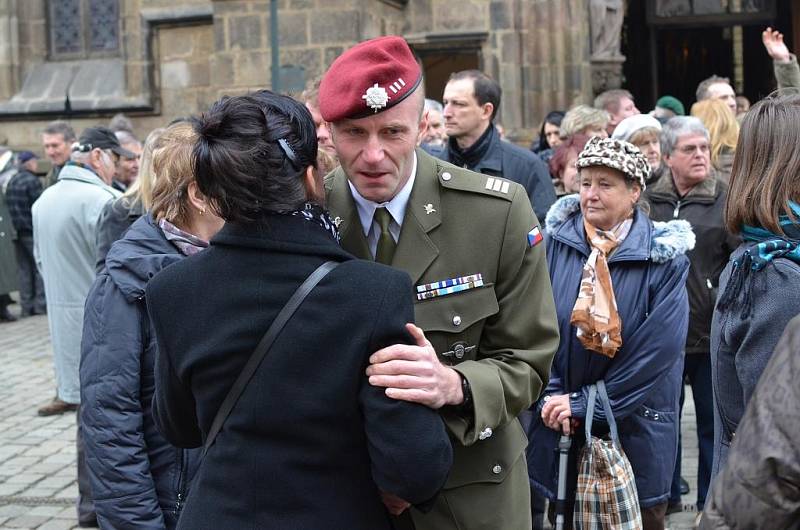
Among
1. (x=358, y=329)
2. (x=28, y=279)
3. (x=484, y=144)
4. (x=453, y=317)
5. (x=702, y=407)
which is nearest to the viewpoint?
(x=358, y=329)

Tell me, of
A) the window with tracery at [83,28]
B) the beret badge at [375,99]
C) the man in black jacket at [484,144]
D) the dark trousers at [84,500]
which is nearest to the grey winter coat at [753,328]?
the beret badge at [375,99]

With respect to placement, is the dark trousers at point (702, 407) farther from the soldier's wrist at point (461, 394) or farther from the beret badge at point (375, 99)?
the beret badge at point (375, 99)

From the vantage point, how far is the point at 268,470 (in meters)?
2.27

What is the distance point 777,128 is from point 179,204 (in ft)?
5.66

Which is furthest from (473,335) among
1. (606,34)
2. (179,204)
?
(606,34)

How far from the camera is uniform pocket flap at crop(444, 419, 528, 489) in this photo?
2.66 metres

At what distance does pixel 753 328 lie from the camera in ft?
9.22

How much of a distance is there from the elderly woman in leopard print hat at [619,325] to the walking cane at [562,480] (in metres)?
0.04

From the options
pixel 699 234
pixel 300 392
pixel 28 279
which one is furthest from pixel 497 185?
pixel 28 279

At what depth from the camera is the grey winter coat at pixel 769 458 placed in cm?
172

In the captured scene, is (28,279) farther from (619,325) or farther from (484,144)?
(619,325)

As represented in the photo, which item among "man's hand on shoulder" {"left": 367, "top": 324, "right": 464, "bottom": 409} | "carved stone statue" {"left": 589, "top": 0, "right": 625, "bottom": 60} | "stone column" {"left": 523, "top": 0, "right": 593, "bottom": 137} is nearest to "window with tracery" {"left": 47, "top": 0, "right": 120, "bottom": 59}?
"stone column" {"left": 523, "top": 0, "right": 593, "bottom": 137}

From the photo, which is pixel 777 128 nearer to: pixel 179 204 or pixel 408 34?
pixel 179 204

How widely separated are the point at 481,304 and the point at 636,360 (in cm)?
174
